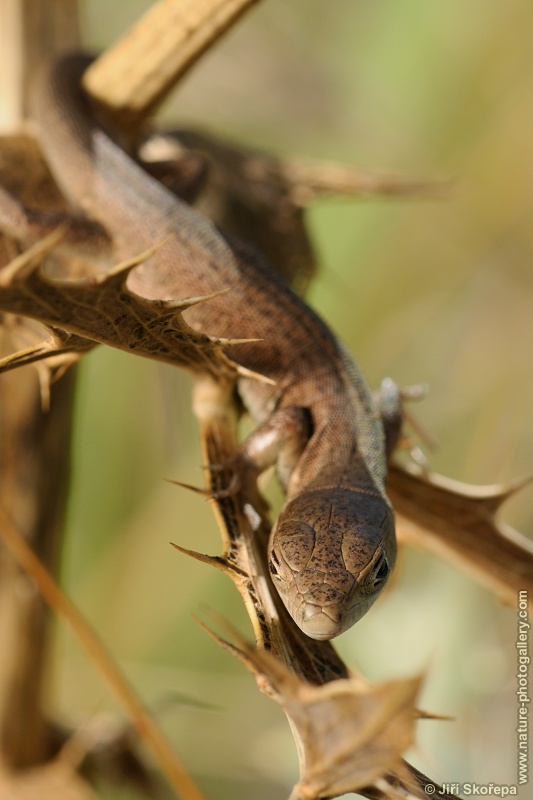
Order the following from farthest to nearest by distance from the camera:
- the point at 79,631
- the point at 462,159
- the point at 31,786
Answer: the point at 462,159 < the point at 31,786 < the point at 79,631

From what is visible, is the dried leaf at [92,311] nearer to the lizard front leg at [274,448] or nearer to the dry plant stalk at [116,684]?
the lizard front leg at [274,448]

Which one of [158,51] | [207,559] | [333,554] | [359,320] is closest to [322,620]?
[333,554]

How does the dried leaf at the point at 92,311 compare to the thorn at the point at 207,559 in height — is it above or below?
above

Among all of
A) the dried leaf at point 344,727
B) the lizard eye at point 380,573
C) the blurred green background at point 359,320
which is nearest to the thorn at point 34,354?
Answer: the dried leaf at point 344,727

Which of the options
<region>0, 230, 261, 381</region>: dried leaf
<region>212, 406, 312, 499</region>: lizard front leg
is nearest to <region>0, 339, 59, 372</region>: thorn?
<region>0, 230, 261, 381</region>: dried leaf

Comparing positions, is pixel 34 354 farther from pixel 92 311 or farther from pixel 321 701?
pixel 321 701

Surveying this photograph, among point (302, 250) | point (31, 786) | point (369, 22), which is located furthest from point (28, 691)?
point (369, 22)

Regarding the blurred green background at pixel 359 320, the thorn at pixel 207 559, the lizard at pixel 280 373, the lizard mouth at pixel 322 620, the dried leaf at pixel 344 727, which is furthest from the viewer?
the blurred green background at pixel 359 320

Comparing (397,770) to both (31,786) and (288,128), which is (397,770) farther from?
(288,128)
